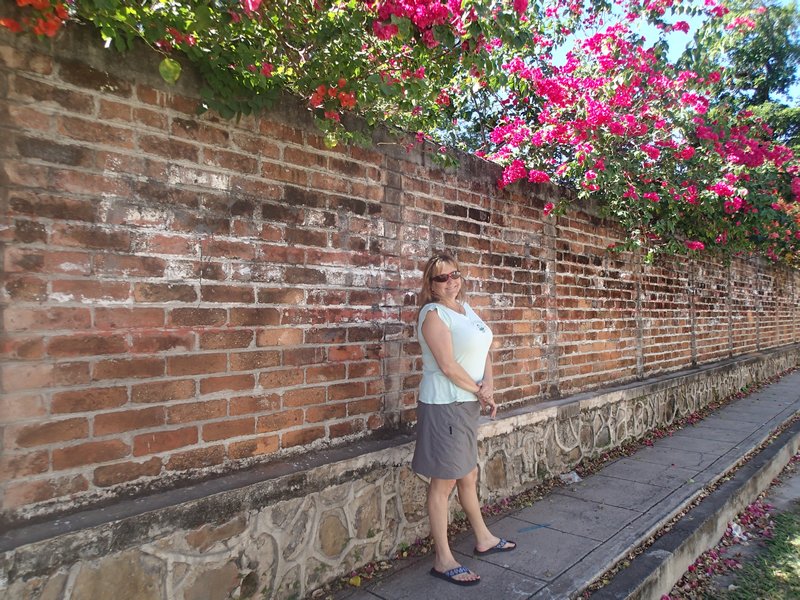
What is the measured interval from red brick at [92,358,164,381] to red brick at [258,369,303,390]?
1.68 ft

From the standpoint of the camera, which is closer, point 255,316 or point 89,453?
point 89,453

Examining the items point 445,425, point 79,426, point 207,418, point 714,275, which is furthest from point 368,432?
point 714,275

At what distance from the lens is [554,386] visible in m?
4.74

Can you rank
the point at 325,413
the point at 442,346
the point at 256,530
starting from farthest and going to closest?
the point at 325,413 → the point at 442,346 → the point at 256,530

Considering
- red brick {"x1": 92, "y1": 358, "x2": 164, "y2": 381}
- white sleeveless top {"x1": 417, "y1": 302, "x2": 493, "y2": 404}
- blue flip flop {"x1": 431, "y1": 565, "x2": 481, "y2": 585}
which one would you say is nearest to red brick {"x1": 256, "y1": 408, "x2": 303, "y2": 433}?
red brick {"x1": 92, "y1": 358, "x2": 164, "y2": 381}

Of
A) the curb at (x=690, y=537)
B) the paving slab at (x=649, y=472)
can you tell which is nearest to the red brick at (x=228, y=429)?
the curb at (x=690, y=537)

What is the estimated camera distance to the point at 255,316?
8.55 ft

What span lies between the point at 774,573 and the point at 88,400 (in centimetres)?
410

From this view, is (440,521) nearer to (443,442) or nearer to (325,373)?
(443,442)

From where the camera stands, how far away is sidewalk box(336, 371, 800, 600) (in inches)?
110

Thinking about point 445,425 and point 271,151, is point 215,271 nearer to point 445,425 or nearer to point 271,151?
point 271,151

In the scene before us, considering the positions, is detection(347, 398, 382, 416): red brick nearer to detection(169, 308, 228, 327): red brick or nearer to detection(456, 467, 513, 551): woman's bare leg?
detection(456, 467, 513, 551): woman's bare leg

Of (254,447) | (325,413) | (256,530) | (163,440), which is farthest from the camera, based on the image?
(325,413)

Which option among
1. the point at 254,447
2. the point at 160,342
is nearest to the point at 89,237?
the point at 160,342
